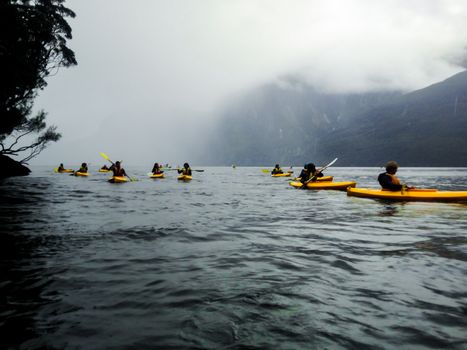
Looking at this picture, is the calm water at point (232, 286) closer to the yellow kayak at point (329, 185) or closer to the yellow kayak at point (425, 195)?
the yellow kayak at point (425, 195)

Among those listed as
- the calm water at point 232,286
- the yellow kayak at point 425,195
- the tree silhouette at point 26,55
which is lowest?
the calm water at point 232,286

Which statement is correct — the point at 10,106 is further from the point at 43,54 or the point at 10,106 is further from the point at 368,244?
the point at 368,244

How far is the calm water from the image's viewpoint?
9.88 ft

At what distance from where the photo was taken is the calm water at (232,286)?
301 cm

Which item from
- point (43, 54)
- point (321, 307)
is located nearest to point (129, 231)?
point (321, 307)

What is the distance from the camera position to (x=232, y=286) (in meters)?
4.39

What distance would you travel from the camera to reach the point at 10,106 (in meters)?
28.3

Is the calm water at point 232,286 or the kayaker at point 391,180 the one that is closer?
the calm water at point 232,286

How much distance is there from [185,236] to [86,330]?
186 inches

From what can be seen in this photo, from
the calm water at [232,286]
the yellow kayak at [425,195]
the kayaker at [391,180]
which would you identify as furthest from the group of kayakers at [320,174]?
the calm water at [232,286]

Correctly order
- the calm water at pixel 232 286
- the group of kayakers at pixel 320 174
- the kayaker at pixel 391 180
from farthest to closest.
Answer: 1. the group of kayakers at pixel 320 174
2. the kayaker at pixel 391 180
3. the calm water at pixel 232 286

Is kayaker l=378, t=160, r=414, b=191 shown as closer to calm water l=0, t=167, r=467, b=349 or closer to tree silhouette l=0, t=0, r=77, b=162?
calm water l=0, t=167, r=467, b=349

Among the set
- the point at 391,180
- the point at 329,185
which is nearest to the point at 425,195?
the point at 391,180

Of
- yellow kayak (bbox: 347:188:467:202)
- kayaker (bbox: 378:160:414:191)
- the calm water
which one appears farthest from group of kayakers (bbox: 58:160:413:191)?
the calm water
